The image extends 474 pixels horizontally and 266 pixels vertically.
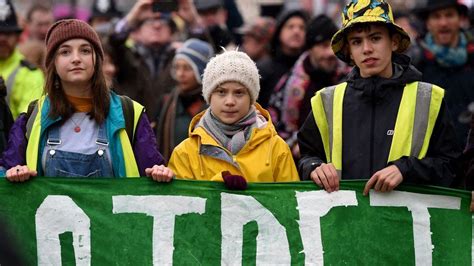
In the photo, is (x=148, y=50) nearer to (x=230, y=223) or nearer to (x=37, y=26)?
(x=37, y=26)

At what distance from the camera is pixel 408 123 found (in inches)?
260

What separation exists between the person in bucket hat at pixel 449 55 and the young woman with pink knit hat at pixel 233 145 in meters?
2.94

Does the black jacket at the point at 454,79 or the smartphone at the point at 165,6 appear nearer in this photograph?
the black jacket at the point at 454,79

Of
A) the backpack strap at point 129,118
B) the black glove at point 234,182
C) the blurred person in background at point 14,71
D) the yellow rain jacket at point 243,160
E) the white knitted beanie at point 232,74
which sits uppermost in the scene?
the blurred person in background at point 14,71

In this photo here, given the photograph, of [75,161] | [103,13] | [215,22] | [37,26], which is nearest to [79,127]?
[75,161]

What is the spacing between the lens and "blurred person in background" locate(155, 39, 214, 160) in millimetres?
9336

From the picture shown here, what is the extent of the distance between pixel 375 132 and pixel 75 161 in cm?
151

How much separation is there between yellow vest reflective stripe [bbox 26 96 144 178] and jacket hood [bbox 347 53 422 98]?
113 centimetres

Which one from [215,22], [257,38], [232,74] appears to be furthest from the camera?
[215,22]

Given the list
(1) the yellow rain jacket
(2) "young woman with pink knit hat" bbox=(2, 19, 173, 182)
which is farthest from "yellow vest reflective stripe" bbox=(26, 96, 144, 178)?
(1) the yellow rain jacket

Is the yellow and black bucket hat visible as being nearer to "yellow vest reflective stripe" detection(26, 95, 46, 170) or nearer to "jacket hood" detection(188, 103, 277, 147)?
"jacket hood" detection(188, 103, 277, 147)

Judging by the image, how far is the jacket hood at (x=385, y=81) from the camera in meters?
6.65

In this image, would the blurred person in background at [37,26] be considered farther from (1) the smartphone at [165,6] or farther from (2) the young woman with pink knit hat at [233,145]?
(2) the young woman with pink knit hat at [233,145]

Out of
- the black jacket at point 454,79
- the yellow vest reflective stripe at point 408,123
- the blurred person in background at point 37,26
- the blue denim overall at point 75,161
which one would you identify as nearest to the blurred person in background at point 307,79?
the black jacket at point 454,79
